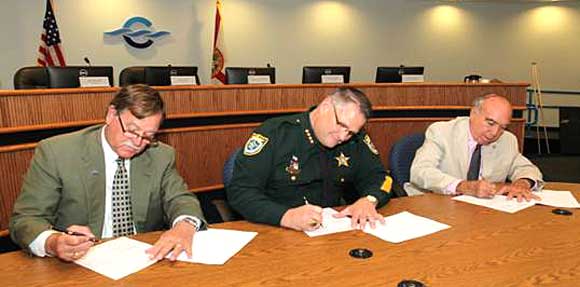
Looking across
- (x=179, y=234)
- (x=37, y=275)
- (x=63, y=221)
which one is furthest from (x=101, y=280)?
(x=63, y=221)

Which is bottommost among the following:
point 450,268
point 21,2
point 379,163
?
point 450,268

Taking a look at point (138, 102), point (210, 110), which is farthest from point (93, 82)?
point (138, 102)

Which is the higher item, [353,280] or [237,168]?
[237,168]

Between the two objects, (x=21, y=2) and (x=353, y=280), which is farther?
(x=21, y=2)

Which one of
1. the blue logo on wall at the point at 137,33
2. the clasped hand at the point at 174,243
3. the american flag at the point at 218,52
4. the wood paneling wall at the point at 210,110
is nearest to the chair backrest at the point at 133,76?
the wood paneling wall at the point at 210,110

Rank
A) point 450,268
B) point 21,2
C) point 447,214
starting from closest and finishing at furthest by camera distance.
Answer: point 450,268
point 447,214
point 21,2

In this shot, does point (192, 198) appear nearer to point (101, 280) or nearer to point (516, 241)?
point (101, 280)

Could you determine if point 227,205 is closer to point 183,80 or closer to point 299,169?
point 299,169

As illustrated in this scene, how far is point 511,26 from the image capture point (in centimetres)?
866

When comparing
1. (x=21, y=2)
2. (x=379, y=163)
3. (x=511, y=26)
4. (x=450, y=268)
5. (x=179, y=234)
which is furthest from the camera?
(x=511, y=26)

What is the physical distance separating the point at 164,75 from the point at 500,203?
333 cm

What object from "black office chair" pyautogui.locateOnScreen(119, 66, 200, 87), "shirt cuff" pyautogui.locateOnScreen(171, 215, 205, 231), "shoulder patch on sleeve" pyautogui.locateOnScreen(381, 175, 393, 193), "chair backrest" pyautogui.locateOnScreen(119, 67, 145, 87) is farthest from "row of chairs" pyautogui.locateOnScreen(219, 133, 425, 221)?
"chair backrest" pyautogui.locateOnScreen(119, 67, 145, 87)

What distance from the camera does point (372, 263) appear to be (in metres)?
1.44

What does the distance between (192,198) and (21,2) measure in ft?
16.2
